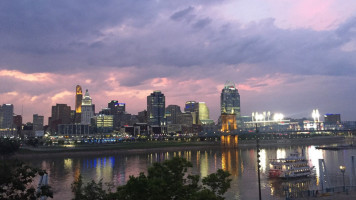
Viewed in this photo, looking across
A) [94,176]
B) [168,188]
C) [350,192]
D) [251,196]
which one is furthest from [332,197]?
[94,176]

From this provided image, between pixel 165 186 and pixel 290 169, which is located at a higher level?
pixel 165 186

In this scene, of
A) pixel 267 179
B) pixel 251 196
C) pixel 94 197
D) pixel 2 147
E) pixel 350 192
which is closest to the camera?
pixel 94 197

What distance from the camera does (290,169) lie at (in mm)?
78250

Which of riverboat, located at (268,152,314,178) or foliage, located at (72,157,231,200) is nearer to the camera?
Answer: foliage, located at (72,157,231,200)

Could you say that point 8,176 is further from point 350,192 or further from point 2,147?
point 2,147

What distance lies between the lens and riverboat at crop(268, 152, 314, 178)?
76.7 metres

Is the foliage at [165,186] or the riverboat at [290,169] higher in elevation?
the foliage at [165,186]

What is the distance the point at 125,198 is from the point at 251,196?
40.2 m

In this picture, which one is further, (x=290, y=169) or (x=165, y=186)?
(x=290, y=169)

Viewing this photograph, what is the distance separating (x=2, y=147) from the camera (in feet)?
408

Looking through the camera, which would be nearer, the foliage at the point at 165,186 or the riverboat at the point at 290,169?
the foliage at the point at 165,186

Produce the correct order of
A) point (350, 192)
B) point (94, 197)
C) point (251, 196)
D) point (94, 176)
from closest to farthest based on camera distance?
point (94, 197) < point (350, 192) < point (251, 196) < point (94, 176)

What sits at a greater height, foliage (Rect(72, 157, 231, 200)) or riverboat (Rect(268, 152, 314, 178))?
→ foliage (Rect(72, 157, 231, 200))

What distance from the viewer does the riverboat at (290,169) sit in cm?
7669
